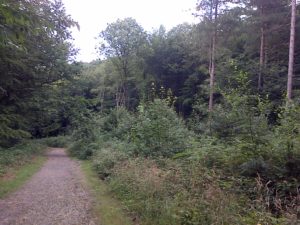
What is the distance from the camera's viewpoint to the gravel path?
843 cm

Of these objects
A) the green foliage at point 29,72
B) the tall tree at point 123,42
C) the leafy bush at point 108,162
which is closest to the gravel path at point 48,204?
the leafy bush at point 108,162

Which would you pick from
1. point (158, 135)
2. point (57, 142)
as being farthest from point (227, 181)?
point (57, 142)

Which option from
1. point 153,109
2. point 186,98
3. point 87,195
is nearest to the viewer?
point 87,195

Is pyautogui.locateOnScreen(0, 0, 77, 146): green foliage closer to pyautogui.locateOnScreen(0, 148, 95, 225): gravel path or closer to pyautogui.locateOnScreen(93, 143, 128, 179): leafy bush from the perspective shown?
pyautogui.locateOnScreen(0, 148, 95, 225): gravel path

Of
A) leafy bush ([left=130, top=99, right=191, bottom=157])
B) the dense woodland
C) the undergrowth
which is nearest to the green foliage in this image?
the dense woodland

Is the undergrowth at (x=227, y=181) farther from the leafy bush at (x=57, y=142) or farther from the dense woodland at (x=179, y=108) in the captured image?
the leafy bush at (x=57, y=142)

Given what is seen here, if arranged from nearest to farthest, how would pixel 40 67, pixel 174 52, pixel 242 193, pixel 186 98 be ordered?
pixel 242 193 < pixel 40 67 < pixel 186 98 < pixel 174 52

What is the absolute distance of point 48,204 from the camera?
10.1m

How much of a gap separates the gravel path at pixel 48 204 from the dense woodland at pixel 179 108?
4.25 feet

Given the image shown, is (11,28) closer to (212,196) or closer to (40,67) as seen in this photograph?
(212,196)

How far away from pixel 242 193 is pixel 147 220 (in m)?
2.25

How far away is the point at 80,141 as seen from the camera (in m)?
28.9

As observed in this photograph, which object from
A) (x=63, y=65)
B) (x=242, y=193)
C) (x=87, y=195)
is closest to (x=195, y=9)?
(x=63, y=65)

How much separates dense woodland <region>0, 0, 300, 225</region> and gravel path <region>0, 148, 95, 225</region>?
1.29 metres
